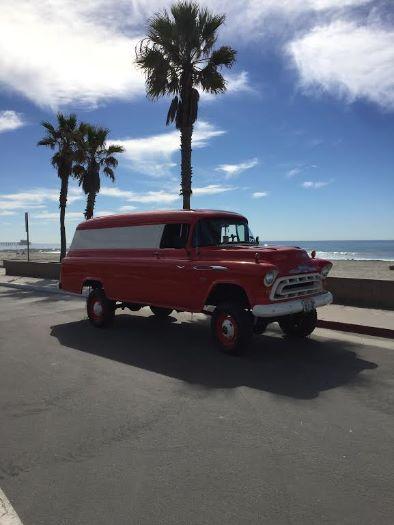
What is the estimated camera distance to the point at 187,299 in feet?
27.1

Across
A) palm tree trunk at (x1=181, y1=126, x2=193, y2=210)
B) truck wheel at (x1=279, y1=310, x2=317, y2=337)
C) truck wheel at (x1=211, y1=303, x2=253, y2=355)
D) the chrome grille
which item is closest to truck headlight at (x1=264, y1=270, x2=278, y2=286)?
the chrome grille

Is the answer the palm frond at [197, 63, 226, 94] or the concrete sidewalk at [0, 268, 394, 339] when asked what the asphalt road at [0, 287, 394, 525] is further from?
the palm frond at [197, 63, 226, 94]

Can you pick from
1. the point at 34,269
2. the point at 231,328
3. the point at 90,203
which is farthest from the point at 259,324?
the point at 90,203

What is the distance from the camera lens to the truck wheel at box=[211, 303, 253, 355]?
7.40 meters

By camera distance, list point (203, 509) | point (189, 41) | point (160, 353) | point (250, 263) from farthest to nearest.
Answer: point (189, 41) < point (160, 353) < point (250, 263) < point (203, 509)

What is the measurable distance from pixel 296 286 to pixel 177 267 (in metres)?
2.06

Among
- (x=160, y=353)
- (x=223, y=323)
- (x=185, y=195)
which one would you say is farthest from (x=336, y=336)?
(x=185, y=195)

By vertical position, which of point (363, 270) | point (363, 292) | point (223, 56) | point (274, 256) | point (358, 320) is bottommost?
point (363, 270)

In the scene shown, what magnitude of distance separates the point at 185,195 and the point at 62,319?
8.81 meters

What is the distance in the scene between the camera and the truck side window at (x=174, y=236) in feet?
28.2

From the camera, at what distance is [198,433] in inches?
182

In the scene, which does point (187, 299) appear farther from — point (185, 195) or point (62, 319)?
point (185, 195)

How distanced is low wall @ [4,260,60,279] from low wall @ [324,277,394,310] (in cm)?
1266

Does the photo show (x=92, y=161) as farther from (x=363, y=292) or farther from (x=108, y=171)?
→ (x=363, y=292)
